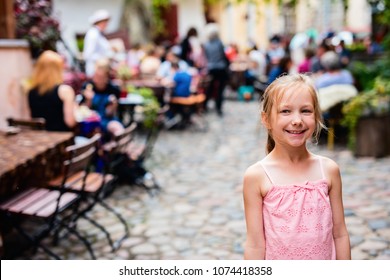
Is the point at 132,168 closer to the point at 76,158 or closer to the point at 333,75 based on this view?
the point at 76,158

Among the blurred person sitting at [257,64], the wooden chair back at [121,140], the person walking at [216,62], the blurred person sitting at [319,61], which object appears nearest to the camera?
the wooden chair back at [121,140]

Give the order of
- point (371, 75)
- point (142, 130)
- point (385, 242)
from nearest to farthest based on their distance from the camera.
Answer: point (385, 242) < point (371, 75) < point (142, 130)

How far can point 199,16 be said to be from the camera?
2211 cm

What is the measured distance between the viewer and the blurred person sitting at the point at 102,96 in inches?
312

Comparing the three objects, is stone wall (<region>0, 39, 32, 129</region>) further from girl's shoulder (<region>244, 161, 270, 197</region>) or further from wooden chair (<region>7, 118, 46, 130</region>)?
girl's shoulder (<region>244, 161, 270, 197</region>)

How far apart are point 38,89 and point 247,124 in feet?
21.5

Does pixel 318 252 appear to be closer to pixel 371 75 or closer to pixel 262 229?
pixel 262 229

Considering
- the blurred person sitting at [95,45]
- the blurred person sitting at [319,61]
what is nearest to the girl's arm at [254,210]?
the blurred person sitting at [95,45]

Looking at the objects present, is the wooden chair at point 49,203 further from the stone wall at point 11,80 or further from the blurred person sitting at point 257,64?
the blurred person sitting at point 257,64

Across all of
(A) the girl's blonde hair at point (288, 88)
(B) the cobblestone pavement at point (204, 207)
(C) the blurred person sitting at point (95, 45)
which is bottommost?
(B) the cobblestone pavement at point (204, 207)

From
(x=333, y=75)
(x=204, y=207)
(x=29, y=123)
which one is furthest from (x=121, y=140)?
(x=333, y=75)

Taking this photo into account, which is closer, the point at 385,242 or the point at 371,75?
the point at 385,242

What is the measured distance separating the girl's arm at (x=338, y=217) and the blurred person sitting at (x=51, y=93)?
15.0ft
